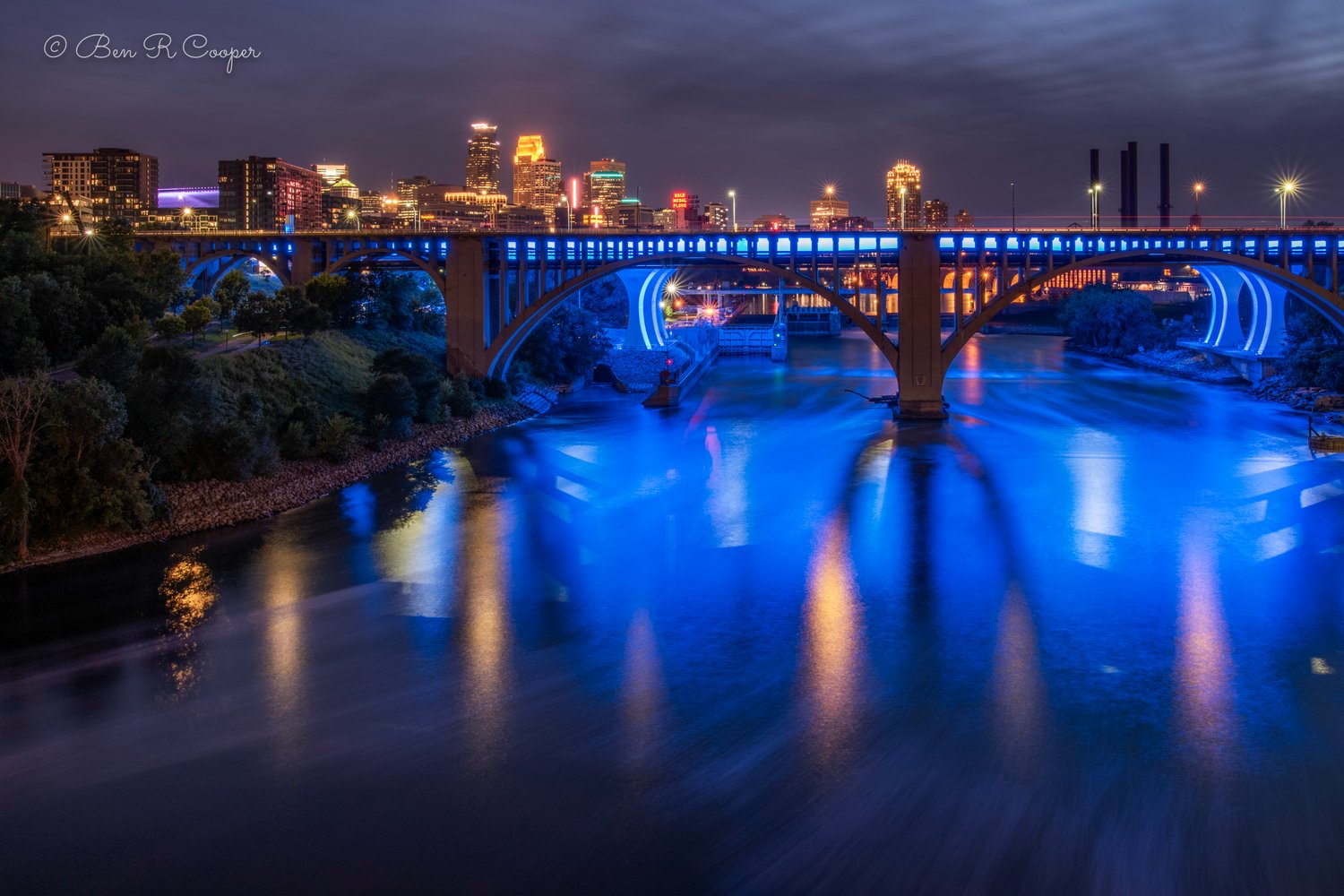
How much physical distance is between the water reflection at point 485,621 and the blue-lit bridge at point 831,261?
18290 millimetres

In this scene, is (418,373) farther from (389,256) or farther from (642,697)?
(642,697)

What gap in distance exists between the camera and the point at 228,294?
128ft

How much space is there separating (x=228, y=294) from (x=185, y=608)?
2230cm

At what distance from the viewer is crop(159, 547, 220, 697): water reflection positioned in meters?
16.5

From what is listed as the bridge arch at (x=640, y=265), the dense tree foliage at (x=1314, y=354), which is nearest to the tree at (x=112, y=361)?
the bridge arch at (x=640, y=265)

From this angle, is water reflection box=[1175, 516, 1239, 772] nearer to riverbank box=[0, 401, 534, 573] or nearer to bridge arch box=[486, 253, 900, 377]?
riverbank box=[0, 401, 534, 573]

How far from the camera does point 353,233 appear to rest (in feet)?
156

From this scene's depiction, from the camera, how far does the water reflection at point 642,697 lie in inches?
543

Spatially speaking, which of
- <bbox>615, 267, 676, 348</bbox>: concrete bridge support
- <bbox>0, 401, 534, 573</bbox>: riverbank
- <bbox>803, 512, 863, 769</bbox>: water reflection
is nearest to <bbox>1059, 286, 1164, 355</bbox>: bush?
<bbox>615, 267, 676, 348</bbox>: concrete bridge support

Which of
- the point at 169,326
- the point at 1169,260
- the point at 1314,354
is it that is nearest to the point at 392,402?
the point at 169,326

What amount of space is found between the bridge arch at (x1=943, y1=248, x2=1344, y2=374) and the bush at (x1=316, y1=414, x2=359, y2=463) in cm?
2202

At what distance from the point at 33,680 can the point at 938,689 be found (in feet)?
42.0

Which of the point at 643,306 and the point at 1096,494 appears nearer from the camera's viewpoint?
the point at 1096,494

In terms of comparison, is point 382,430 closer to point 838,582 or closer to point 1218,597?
point 838,582
